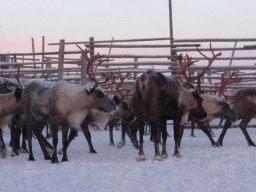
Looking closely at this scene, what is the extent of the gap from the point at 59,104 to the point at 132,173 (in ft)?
6.44

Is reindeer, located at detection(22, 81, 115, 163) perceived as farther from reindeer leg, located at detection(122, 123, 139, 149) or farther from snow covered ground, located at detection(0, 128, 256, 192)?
reindeer leg, located at detection(122, 123, 139, 149)

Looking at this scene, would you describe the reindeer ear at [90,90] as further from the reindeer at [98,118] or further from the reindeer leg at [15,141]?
the reindeer leg at [15,141]

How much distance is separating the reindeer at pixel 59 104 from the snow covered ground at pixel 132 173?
52cm

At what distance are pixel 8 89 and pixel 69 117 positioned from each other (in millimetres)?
2342

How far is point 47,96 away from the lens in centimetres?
670

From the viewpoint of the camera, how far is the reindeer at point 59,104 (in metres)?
6.64

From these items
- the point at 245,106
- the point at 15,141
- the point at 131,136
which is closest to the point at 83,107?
the point at 15,141

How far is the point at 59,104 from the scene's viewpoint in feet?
21.9

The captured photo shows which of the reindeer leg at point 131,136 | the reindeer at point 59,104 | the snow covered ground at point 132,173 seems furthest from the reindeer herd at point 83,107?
the reindeer leg at point 131,136

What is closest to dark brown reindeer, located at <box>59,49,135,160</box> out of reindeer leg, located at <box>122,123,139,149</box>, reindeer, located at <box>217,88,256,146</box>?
reindeer leg, located at <box>122,123,139,149</box>

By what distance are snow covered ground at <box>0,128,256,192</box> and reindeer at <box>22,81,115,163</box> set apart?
0.52m

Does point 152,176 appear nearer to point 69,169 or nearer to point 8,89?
point 69,169

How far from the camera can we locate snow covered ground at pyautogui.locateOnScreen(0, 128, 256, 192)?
A: 439 cm

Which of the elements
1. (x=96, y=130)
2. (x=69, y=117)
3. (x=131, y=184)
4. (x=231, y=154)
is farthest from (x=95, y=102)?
(x=96, y=130)
